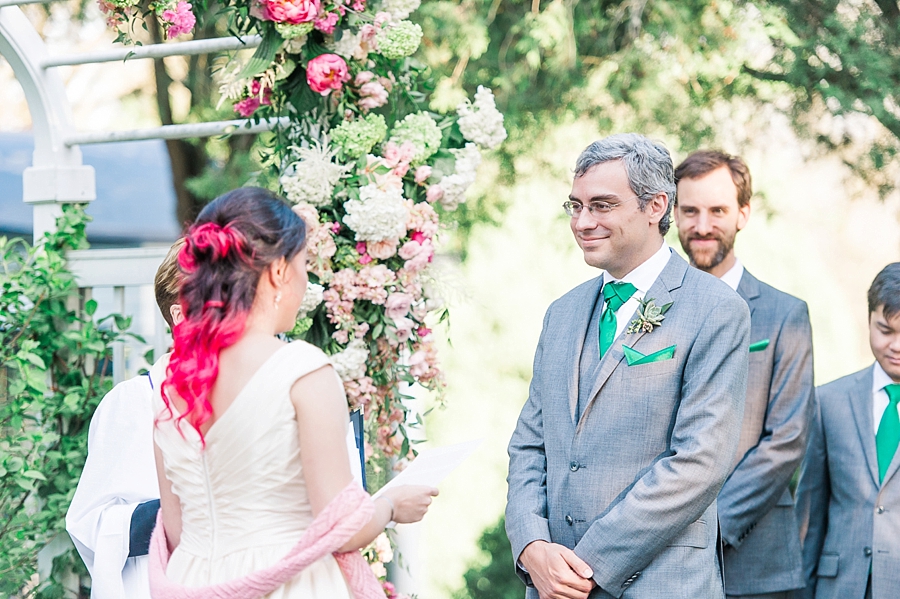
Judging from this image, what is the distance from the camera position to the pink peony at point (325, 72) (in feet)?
9.66

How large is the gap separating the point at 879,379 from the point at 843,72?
2.39 meters

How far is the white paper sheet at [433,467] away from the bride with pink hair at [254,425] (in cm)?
21

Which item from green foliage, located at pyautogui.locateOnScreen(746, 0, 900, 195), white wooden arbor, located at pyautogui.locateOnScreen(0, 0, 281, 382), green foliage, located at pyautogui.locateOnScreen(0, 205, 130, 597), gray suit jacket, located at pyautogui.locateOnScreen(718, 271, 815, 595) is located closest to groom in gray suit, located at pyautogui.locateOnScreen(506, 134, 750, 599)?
gray suit jacket, located at pyautogui.locateOnScreen(718, 271, 815, 595)

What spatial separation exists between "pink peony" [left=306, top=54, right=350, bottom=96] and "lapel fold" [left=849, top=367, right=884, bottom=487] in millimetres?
1995

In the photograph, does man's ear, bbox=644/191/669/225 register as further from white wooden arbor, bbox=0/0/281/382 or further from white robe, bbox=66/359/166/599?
white wooden arbor, bbox=0/0/281/382

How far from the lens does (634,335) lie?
2.41 metres

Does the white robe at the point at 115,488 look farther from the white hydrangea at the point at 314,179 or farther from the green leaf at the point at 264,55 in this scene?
the green leaf at the point at 264,55

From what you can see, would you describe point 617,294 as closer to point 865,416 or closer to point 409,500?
point 409,500

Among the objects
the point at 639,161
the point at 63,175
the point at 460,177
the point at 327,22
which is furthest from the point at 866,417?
the point at 63,175

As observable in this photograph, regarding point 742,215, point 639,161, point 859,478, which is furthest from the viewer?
point 742,215

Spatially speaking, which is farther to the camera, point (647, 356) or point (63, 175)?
point (63, 175)

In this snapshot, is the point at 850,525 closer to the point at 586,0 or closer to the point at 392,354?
the point at 392,354

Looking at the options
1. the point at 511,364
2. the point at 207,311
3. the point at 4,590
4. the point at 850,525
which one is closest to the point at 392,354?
the point at 207,311

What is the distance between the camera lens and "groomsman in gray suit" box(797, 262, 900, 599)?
112 inches
